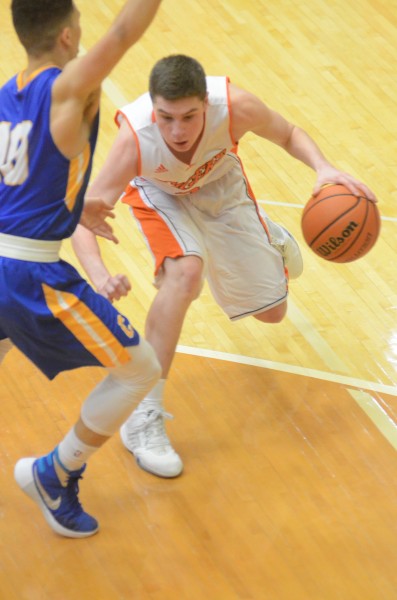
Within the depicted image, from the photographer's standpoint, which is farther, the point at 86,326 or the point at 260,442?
the point at 260,442

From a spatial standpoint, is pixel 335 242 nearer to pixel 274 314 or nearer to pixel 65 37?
pixel 274 314

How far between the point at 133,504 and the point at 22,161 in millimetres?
1752

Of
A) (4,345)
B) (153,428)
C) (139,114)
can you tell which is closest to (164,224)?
(139,114)

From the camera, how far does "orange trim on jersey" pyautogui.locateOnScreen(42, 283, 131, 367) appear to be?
4.20 meters

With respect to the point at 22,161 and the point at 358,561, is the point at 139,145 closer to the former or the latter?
the point at 22,161

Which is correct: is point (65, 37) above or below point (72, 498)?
above

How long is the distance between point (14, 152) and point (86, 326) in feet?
2.35

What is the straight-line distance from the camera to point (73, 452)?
4547 mm

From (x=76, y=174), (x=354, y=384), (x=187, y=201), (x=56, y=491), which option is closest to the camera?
(x=76, y=174)

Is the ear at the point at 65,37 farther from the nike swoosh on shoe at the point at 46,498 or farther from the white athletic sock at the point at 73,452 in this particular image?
the nike swoosh on shoe at the point at 46,498

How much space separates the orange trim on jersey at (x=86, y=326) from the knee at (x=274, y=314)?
170 cm

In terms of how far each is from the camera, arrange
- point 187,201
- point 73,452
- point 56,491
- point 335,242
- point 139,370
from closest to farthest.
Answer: point 139,370 < point 73,452 < point 56,491 < point 335,242 < point 187,201

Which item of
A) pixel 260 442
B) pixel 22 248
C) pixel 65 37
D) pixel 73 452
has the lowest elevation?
pixel 260 442

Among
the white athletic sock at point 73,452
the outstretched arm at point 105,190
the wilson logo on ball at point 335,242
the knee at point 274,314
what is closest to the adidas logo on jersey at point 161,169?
the outstretched arm at point 105,190
